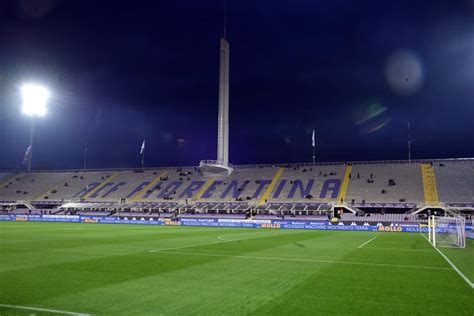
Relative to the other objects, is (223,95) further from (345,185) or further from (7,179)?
(7,179)

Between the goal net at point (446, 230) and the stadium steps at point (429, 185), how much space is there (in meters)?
22.3

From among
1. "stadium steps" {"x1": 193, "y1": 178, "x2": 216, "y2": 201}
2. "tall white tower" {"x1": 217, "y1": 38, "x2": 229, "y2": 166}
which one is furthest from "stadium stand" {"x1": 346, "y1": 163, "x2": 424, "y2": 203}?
"stadium steps" {"x1": 193, "y1": 178, "x2": 216, "y2": 201}

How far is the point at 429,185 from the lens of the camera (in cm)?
6247

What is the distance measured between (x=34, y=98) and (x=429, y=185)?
64724 millimetres

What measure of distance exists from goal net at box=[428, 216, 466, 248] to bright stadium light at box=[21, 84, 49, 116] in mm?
56084

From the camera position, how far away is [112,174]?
9019 cm

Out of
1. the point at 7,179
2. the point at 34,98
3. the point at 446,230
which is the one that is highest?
the point at 34,98

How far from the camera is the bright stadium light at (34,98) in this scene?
59.3 meters

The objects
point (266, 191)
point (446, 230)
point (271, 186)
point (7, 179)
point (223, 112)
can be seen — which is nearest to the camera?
point (446, 230)

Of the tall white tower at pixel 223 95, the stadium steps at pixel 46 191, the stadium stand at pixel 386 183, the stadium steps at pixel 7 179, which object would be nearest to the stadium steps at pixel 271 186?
the tall white tower at pixel 223 95

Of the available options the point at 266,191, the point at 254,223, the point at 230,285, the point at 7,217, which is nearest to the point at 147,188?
the point at 7,217

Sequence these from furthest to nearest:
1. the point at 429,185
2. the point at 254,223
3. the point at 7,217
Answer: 1. the point at 7,217
2. the point at 429,185
3. the point at 254,223

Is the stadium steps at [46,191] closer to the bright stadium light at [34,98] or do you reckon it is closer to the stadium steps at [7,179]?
the stadium steps at [7,179]

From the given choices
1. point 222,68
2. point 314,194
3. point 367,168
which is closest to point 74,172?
point 222,68
